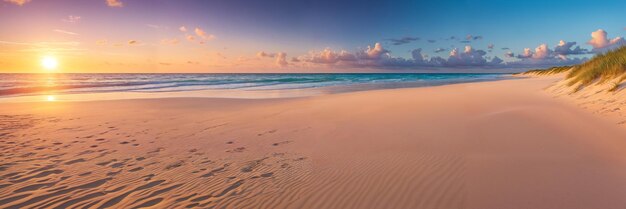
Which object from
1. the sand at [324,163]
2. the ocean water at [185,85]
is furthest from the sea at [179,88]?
the sand at [324,163]

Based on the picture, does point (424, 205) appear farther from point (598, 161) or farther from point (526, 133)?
point (526, 133)

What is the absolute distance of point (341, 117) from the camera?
31.0 ft

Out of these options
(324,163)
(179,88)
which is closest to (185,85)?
(179,88)

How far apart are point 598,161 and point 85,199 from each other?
6898mm

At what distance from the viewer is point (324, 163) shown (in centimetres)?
509

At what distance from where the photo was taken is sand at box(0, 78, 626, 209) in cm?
370

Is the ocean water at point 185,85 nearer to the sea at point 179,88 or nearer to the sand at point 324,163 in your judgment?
the sea at point 179,88

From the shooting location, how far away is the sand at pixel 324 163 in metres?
3.70

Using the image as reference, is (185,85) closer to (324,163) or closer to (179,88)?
(179,88)

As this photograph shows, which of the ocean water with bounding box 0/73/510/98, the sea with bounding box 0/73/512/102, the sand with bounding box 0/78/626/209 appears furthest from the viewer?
the ocean water with bounding box 0/73/510/98

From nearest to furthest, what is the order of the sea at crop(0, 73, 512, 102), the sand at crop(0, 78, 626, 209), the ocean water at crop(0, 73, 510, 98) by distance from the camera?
the sand at crop(0, 78, 626, 209) → the sea at crop(0, 73, 512, 102) → the ocean water at crop(0, 73, 510, 98)

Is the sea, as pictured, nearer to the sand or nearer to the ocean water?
the ocean water

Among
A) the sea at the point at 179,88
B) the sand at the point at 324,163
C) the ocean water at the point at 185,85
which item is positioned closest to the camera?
the sand at the point at 324,163

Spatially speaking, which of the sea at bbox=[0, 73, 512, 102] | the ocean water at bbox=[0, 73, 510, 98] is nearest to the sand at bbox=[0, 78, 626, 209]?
the sea at bbox=[0, 73, 512, 102]
